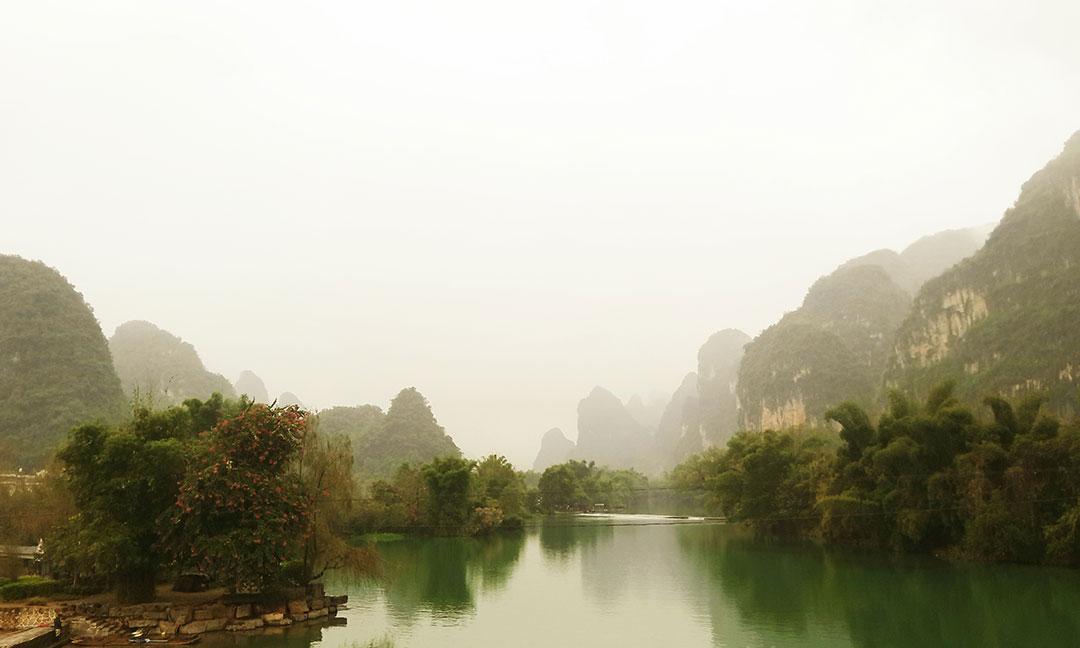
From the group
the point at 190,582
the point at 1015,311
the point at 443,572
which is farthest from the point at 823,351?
the point at 190,582

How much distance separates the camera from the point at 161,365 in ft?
281

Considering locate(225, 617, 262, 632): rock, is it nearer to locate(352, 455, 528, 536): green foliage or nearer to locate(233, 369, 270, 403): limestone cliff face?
locate(352, 455, 528, 536): green foliage

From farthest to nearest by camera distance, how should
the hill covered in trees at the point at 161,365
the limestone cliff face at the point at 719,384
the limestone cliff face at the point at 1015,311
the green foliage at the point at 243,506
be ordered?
the limestone cliff face at the point at 719,384
the hill covered in trees at the point at 161,365
the limestone cliff face at the point at 1015,311
the green foliage at the point at 243,506

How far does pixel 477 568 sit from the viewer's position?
26.6 meters

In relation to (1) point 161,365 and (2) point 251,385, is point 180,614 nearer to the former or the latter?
(1) point 161,365

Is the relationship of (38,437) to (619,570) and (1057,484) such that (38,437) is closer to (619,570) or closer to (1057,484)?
(619,570)

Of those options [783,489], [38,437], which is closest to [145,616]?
[783,489]

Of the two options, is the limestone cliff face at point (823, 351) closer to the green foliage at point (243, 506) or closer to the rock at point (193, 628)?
the green foliage at point (243, 506)

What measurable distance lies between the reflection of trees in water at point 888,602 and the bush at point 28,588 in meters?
15.1

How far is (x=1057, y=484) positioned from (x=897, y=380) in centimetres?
4174

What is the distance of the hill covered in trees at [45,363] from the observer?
1663 inches

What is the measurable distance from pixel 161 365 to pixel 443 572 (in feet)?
242

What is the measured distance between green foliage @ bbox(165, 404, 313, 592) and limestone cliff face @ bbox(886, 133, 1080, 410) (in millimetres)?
41335

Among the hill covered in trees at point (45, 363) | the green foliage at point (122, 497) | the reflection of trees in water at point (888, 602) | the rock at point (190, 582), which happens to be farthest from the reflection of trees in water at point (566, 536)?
the hill covered in trees at point (45, 363)
